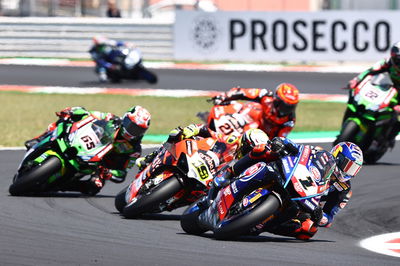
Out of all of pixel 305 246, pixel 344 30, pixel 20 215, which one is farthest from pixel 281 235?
pixel 344 30

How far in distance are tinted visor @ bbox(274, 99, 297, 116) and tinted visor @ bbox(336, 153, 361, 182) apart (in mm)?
3575

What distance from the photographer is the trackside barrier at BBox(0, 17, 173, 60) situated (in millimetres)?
29828

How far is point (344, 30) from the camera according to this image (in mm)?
28609

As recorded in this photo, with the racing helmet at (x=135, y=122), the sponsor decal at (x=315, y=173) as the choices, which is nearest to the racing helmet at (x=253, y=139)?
the sponsor decal at (x=315, y=173)

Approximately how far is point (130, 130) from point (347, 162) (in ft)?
9.37

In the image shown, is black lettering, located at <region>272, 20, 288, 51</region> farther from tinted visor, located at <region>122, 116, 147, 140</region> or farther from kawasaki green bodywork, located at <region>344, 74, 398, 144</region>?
tinted visor, located at <region>122, 116, 147, 140</region>

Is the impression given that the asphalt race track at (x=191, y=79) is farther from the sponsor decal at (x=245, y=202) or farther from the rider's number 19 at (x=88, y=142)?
the sponsor decal at (x=245, y=202)

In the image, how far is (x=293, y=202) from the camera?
832 cm

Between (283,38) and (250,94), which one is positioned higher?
(250,94)

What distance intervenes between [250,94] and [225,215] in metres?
4.63

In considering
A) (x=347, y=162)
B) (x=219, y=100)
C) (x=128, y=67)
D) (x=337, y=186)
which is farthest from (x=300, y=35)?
(x=347, y=162)

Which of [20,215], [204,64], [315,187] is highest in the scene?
[315,187]

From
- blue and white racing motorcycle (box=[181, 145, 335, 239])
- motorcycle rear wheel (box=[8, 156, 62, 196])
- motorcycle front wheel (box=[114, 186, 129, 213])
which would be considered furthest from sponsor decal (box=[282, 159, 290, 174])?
motorcycle rear wheel (box=[8, 156, 62, 196])

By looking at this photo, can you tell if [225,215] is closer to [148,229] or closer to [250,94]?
[148,229]
